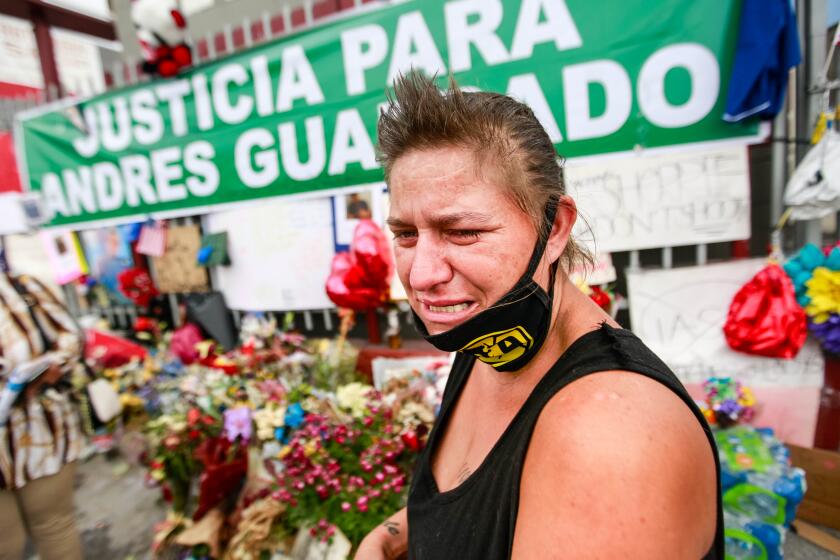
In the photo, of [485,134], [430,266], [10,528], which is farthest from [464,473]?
[10,528]

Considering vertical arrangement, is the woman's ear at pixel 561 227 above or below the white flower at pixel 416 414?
above

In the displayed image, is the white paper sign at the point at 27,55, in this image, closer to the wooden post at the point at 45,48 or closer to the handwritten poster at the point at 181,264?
the wooden post at the point at 45,48

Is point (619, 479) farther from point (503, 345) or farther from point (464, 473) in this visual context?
point (464, 473)

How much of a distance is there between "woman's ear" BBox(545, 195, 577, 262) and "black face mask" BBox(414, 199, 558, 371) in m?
0.02

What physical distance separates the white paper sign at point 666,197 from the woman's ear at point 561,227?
1.52m

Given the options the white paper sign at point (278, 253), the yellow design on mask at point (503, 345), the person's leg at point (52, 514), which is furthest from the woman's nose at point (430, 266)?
the white paper sign at point (278, 253)

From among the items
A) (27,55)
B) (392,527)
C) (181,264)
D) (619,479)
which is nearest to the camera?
(619,479)

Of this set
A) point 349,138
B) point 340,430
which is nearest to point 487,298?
point 340,430

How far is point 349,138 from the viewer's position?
324 cm

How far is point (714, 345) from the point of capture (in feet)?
8.36

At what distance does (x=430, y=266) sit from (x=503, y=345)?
8.3 inches

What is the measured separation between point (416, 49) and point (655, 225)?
1818mm

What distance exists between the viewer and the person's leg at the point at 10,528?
2.16 m

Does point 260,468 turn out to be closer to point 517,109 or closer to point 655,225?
point 517,109
